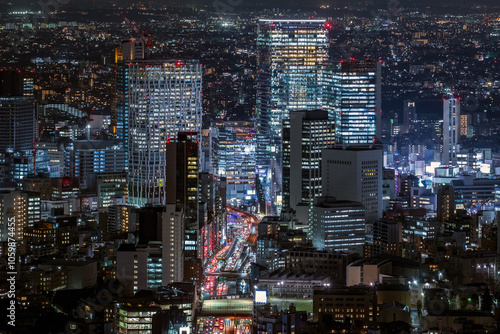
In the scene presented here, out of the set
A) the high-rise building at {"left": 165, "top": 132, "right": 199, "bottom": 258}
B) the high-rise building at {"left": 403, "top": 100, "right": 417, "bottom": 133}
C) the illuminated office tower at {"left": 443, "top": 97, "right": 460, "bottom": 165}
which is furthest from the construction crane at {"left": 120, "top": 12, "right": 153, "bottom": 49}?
the illuminated office tower at {"left": 443, "top": 97, "right": 460, "bottom": 165}

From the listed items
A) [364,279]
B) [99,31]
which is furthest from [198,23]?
[364,279]

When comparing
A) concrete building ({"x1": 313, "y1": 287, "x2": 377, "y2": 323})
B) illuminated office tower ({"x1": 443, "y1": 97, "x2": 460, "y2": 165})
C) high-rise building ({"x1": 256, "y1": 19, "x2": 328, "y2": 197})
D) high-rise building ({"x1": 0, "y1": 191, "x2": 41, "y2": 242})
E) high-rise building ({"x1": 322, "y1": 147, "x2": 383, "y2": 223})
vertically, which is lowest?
concrete building ({"x1": 313, "y1": 287, "x2": 377, "y2": 323})

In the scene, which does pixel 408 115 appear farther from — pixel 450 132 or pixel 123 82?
pixel 123 82

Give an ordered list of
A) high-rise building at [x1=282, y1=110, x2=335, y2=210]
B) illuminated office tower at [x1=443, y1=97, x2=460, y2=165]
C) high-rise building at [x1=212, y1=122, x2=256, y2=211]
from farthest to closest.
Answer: illuminated office tower at [x1=443, y1=97, x2=460, y2=165] < high-rise building at [x1=212, y1=122, x2=256, y2=211] < high-rise building at [x1=282, y1=110, x2=335, y2=210]

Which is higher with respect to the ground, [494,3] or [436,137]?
[494,3]

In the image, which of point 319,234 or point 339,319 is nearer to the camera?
point 339,319

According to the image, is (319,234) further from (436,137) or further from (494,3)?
(436,137)

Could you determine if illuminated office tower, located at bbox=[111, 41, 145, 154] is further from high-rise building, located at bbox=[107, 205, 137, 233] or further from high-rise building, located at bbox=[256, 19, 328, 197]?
high-rise building, located at bbox=[107, 205, 137, 233]

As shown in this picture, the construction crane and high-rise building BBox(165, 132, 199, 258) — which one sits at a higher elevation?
the construction crane
